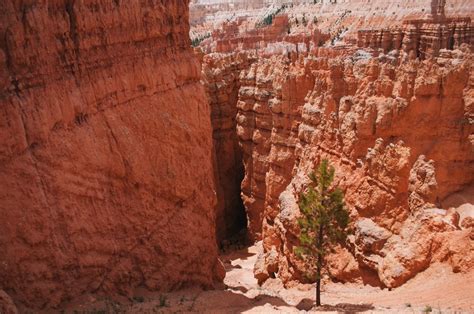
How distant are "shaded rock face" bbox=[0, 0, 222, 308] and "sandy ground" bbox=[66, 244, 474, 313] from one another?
94cm

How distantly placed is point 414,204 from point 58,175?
10839 mm

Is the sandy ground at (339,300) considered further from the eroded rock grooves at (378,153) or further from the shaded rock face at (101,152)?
the shaded rock face at (101,152)

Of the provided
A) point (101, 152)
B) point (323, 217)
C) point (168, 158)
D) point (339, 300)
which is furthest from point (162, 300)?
point (339, 300)

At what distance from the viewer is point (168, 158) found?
15.2 m

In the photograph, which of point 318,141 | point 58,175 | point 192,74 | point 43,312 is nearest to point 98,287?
point 43,312

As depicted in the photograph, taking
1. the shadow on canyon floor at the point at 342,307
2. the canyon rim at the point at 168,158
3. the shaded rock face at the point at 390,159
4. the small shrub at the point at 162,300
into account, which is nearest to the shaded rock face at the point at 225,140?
the canyon rim at the point at 168,158

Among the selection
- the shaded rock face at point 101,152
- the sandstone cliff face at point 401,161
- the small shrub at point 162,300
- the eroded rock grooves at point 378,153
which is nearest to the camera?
the shaded rock face at point 101,152

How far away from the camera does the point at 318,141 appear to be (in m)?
20.0

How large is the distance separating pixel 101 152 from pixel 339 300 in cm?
858

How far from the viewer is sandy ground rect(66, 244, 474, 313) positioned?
1153 cm

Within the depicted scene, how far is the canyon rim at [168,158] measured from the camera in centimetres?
1103

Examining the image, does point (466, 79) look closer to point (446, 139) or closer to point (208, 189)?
point (446, 139)

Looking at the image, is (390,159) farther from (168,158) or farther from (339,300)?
(168,158)

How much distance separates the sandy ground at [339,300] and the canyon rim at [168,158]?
19cm
